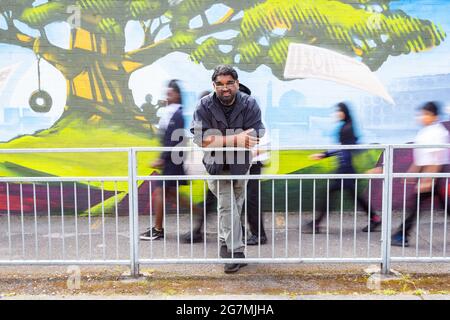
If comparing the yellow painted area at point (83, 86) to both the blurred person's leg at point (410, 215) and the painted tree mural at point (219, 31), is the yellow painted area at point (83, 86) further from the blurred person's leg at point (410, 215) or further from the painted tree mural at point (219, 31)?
the blurred person's leg at point (410, 215)

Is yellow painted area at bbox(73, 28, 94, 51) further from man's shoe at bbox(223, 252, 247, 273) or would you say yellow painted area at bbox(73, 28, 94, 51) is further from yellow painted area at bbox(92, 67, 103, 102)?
man's shoe at bbox(223, 252, 247, 273)

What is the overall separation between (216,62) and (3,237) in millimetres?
3636

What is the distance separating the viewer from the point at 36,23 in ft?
20.6

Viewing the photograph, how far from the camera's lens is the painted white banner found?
6305 mm

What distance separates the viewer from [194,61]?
6.31m

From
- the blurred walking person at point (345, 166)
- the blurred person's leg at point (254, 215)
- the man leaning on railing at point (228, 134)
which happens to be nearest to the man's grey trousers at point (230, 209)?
the man leaning on railing at point (228, 134)

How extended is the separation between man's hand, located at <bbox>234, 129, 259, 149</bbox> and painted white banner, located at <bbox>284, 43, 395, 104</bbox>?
2.43 meters

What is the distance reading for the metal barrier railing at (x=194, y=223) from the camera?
4.24 metres

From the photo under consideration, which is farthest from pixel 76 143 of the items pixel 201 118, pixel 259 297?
pixel 259 297

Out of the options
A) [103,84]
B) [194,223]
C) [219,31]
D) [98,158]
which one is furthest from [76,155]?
[219,31]

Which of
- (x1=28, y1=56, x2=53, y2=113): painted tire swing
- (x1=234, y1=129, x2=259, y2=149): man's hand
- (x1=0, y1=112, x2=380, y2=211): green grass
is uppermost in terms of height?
(x1=28, y1=56, x2=53, y2=113): painted tire swing

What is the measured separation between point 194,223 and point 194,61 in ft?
7.51

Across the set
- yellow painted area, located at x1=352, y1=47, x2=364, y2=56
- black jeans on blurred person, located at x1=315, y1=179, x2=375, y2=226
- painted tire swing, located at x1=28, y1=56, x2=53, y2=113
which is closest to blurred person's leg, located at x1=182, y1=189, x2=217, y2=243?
black jeans on blurred person, located at x1=315, y1=179, x2=375, y2=226

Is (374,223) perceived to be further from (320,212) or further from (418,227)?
(418,227)
